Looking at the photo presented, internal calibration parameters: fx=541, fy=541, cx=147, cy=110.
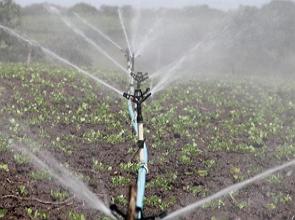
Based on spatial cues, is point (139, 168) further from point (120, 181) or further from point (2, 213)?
point (120, 181)

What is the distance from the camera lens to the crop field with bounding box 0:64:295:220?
641 inches

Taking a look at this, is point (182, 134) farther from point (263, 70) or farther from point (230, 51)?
point (230, 51)

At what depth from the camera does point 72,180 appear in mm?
17234

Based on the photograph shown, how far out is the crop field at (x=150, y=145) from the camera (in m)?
16.3

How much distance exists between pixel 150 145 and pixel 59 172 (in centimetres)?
594

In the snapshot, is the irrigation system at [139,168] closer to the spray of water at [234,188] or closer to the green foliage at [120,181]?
the spray of water at [234,188]

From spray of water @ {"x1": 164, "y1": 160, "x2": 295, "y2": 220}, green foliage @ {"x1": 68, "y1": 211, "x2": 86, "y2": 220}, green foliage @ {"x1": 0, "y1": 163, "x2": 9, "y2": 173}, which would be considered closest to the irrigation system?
spray of water @ {"x1": 164, "y1": 160, "x2": 295, "y2": 220}

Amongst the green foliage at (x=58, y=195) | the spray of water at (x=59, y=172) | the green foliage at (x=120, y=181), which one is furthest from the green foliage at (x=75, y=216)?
the green foliage at (x=120, y=181)

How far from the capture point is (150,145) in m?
23.0

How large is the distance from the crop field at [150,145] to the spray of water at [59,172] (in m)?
0.28

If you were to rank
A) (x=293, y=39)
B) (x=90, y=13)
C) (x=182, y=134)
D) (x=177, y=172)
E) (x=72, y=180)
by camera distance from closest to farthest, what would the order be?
(x=72, y=180) < (x=177, y=172) < (x=182, y=134) < (x=293, y=39) < (x=90, y=13)

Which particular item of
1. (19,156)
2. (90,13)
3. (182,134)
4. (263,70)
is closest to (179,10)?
(90,13)

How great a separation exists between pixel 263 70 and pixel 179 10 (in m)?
36.5

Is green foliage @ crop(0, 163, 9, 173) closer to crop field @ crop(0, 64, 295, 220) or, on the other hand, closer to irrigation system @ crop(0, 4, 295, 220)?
crop field @ crop(0, 64, 295, 220)
